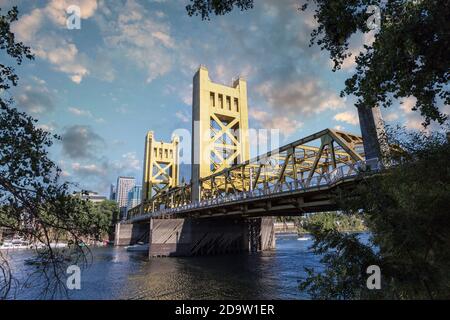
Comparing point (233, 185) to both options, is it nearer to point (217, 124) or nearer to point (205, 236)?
point (205, 236)

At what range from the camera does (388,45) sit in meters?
8.69

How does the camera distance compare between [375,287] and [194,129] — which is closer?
[375,287]

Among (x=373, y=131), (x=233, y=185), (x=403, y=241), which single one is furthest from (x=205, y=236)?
(x=403, y=241)

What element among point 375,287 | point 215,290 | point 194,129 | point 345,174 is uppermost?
point 194,129

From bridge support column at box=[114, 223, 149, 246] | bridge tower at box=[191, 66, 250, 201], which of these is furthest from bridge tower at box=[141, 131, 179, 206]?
bridge tower at box=[191, 66, 250, 201]

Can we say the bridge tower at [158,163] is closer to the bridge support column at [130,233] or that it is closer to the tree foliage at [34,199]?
the bridge support column at [130,233]

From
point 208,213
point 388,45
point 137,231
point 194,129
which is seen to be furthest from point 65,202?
point 137,231

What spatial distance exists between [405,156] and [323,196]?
1805cm

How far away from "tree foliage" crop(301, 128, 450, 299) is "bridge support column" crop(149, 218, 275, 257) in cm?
4188

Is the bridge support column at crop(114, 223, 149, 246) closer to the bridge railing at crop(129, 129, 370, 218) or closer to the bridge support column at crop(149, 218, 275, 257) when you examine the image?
the bridge railing at crop(129, 129, 370, 218)

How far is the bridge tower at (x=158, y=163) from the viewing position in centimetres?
11256

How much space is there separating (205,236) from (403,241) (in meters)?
44.9

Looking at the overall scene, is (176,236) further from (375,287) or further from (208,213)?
(375,287)

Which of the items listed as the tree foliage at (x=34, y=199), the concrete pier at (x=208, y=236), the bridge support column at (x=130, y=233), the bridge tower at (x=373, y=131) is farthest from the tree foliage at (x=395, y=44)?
the bridge support column at (x=130, y=233)
